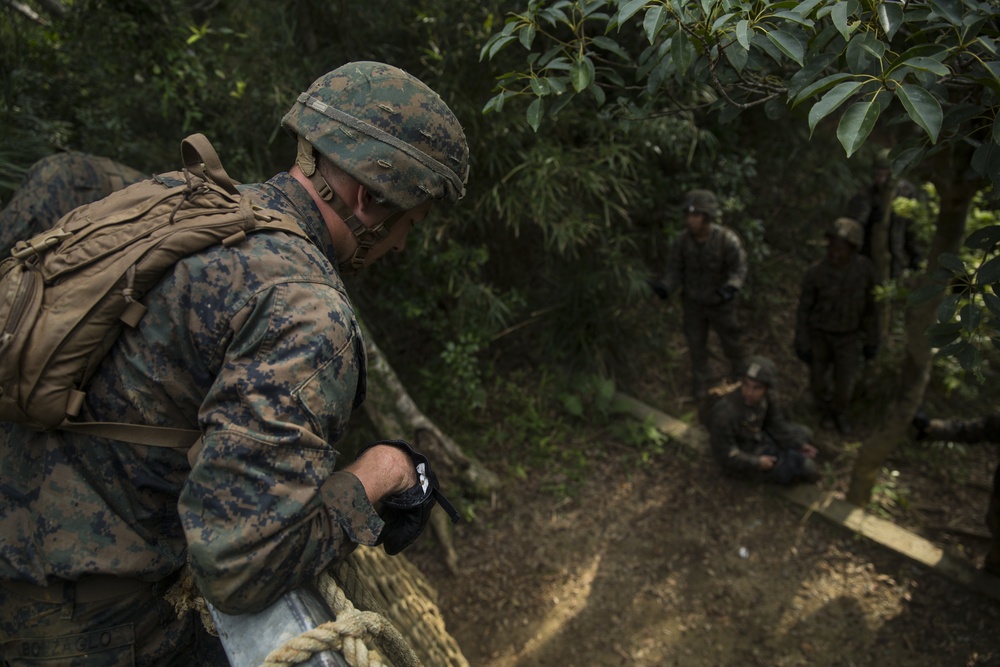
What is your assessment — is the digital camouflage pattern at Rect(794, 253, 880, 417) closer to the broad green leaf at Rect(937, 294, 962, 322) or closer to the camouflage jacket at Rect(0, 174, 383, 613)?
the broad green leaf at Rect(937, 294, 962, 322)

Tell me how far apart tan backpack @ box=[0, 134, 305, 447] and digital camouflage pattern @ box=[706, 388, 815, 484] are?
151 inches

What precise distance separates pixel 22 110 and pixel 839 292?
561 cm

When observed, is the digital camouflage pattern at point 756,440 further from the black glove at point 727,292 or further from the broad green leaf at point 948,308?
the broad green leaf at point 948,308

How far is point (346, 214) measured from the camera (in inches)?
65.1

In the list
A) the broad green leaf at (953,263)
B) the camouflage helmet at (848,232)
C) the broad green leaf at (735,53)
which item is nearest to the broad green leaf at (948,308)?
the broad green leaf at (953,263)

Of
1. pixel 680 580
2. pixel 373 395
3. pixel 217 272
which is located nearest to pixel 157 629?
pixel 217 272

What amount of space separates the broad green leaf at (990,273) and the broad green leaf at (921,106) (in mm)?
701

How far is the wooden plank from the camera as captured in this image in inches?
150

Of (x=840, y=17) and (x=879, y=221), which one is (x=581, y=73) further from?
(x=879, y=221)

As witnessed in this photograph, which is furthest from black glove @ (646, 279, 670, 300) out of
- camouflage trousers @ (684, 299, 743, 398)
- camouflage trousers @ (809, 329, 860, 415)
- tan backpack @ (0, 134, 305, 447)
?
tan backpack @ (0, 134, 305, 447)

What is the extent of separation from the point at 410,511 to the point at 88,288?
2.66 ft

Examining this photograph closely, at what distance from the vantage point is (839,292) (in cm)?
511

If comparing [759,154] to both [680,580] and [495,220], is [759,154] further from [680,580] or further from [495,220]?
[680,580]

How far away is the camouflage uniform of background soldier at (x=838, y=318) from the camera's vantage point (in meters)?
5.05
